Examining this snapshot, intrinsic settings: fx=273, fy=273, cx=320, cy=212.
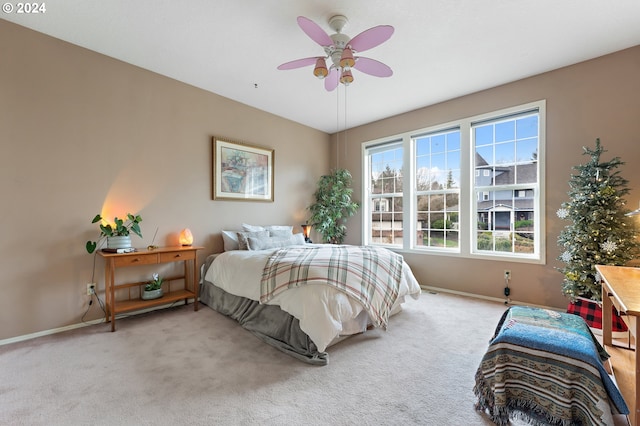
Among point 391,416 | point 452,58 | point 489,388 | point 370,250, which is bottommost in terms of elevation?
point 391,416

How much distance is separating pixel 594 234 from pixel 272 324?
3.17 m

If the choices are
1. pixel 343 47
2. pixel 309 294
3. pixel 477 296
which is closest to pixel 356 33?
pixel 343 47

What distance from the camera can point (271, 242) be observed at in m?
3.77

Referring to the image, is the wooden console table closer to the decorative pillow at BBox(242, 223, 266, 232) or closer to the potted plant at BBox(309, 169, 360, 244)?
the decorative pillow at BBox(242, 223, 266, 232)

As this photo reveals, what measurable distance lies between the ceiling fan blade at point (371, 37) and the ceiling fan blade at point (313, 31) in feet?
0.68

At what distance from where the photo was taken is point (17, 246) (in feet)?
8.18

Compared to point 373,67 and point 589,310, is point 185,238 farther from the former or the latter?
point 589,310

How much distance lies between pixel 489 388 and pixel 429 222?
314 cm

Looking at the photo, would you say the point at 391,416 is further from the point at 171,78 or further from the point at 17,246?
the point at 171,78

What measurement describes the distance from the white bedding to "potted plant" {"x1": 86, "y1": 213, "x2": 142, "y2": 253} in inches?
43.3

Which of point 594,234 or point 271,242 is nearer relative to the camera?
point 594,234

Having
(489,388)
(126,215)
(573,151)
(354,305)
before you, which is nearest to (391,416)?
(489,388)
